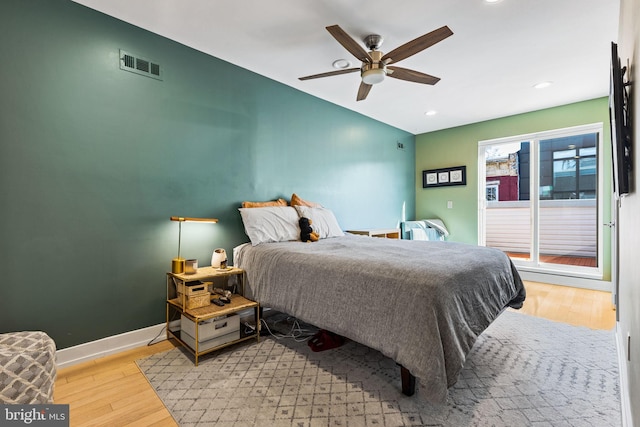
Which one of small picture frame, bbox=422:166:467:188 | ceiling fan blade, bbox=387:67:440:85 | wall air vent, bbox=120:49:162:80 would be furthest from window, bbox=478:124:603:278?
wall air vent, bbox=120:49:162:80

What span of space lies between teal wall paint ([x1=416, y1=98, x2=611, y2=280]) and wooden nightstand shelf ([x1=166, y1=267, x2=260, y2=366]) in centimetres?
417

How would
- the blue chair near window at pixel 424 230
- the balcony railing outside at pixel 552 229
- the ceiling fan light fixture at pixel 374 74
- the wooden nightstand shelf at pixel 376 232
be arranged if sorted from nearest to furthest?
the ceiling fan light fixture at pixel 374 74
the wooden nightstand shelf at pixel 376 232
the balcony railing outside at pixel 552 229
the blue chair near window at pixel 424 230

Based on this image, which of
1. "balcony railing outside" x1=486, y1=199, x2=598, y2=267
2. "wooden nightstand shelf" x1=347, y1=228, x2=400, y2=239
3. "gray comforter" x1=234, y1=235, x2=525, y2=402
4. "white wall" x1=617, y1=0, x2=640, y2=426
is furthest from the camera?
"balcony railing outside" x1=486, y1=199, x2=598, y2=267

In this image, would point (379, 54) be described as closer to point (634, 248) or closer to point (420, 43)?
point (420, 43)

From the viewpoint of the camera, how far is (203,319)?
1998 mm

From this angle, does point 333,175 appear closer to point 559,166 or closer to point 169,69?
point 169,69

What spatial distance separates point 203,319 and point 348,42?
2.22 m

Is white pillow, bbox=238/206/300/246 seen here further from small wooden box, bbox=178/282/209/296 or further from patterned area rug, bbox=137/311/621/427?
patterned area rug, bbox=137/311/621/427

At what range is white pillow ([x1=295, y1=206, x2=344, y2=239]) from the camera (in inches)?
124

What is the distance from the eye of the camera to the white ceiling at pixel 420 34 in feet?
7.00

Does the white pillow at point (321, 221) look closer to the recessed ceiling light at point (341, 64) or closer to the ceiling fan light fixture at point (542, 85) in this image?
the recessed ceiling light at point (341, 64)

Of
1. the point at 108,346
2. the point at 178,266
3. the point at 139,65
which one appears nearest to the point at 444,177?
the point at 178,266

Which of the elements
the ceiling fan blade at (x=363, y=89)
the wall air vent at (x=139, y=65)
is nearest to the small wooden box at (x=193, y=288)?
the wall air vent at (x=139, y=65)

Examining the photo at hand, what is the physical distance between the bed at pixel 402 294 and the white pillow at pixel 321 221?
2.22ft
